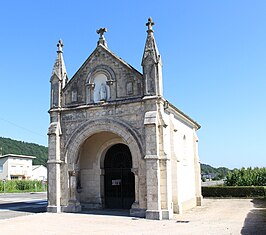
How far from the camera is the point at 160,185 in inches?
609

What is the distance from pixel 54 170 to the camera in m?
18.2

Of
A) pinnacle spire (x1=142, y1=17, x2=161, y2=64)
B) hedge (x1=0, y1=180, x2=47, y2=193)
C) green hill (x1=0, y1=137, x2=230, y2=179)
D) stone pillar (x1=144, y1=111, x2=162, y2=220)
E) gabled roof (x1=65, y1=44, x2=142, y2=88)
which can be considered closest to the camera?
stone pillar (x1=144, y1=111, x2=162, y2=220)

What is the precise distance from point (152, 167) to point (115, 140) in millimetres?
4190

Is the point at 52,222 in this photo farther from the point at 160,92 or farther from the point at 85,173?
the point at 160,92

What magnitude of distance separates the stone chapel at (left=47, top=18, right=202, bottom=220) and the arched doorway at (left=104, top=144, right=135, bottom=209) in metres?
0.06

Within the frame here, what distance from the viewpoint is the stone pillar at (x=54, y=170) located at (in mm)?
17969

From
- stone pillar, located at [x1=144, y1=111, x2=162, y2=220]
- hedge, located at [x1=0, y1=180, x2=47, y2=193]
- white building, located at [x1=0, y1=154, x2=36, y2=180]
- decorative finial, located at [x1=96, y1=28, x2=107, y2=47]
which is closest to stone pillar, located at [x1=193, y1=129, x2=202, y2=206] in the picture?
stone pillar, located at [x1=144, y1=111, x2=162, y2=220]

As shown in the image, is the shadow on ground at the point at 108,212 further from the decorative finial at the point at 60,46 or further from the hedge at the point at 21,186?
the hedge at the point at 21,186

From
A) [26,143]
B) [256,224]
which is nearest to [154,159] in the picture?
[256,224]

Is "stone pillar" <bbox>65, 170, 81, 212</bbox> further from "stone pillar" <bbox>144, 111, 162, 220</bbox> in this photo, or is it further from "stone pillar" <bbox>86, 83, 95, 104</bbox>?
"stone pillar" <bbox>144, 111, 162, 220</bbox>

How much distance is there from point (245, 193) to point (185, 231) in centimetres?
1893

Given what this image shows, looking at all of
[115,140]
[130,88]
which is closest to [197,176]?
[115,140]

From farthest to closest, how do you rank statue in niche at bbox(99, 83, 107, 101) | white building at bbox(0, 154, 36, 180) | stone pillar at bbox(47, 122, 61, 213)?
white building at bbox(0, 154, 36, 180)
stone pillar at bbox(47, 122, 61, 213)
statue in niche at bbox(99, 83, 107, 101)

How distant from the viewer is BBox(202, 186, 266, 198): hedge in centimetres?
2870
